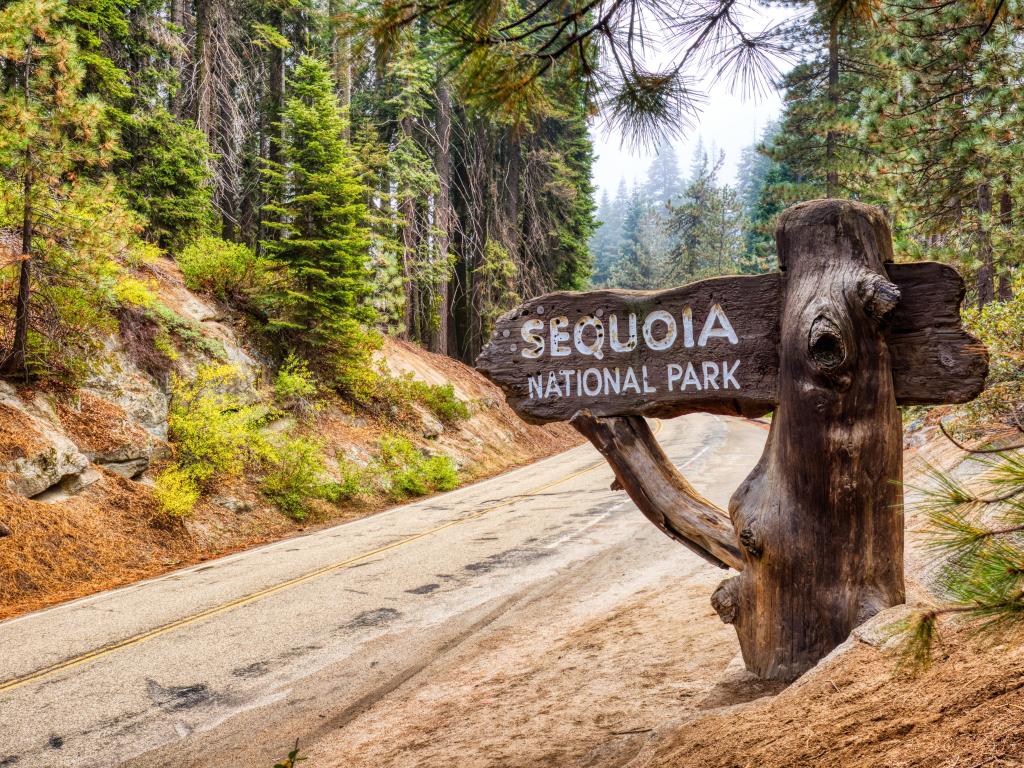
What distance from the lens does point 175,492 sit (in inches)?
412

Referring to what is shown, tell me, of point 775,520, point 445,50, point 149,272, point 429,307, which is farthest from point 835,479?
point 429,307

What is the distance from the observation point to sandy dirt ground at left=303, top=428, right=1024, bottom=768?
2.14 meters

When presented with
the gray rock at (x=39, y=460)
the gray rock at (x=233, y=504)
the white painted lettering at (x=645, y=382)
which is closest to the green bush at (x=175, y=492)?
the gray rock at (x=233, y=504)

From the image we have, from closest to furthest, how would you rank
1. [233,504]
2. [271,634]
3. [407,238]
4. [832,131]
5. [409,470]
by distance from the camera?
[271,634] → [233,504] → [409,470] → [832,131] → [407,238]

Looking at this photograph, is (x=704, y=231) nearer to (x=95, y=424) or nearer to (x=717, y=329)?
(x=95, y=424)

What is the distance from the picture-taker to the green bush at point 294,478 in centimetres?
1243

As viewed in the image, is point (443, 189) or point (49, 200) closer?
point (49, 200)

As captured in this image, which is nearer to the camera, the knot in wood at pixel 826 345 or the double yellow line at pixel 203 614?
the knot in wood at pixel 826 345

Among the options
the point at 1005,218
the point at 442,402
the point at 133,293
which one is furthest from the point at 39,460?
the point at 1005,218

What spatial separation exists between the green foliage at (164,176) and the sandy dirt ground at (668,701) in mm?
14138

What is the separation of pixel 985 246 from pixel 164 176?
16.5m

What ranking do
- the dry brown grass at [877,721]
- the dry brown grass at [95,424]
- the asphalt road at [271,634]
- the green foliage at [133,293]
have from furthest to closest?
1. the green foliage at [133,293]
2. the dry brown grass at [95,424]
3. the asphalt road at [271,634]
4. the dry brown grass at [877,721]

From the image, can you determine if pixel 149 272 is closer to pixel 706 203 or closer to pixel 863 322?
pixel 863 322

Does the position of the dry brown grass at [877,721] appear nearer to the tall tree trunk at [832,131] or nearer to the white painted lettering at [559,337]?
the white painted lettering at [559,337]
